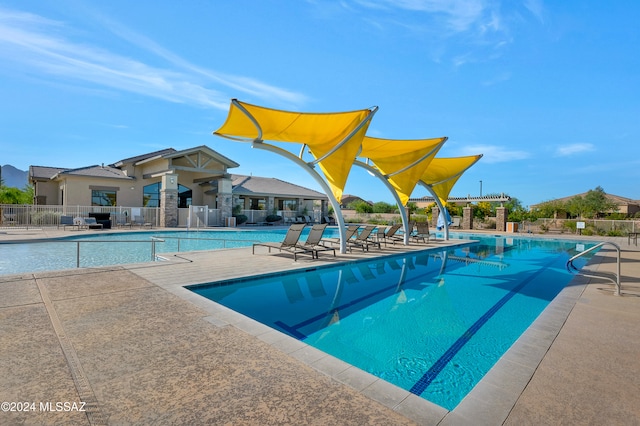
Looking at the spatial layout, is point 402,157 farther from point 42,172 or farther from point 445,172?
point 42,172

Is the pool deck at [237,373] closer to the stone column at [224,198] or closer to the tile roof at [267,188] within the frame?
the stone column at [224,198]

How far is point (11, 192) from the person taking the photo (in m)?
30.4

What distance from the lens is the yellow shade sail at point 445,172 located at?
17.4m

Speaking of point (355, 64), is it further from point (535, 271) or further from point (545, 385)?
point (545, 385)

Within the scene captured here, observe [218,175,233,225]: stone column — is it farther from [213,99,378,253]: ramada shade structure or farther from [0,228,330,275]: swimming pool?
[213,99,378,253]: ramada shade structure

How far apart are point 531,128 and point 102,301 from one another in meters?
40.0

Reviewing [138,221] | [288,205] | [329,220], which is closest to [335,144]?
[138,221]

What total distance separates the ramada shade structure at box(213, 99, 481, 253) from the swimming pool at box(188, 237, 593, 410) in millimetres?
3682

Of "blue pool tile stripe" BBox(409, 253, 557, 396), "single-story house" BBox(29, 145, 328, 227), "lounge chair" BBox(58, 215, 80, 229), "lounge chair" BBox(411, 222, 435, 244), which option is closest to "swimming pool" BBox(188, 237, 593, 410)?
"blue pool tile stripe" BBox(409, 253, 557, 396)

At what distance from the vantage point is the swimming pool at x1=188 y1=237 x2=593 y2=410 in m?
4.10

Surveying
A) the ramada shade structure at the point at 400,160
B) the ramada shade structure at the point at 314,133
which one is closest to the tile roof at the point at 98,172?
the ramada shade structure at the point at 314,133

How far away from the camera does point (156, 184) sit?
88.4ft

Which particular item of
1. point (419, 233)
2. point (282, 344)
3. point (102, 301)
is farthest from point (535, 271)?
point (102, 301)

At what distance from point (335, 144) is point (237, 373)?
9.65 metres
